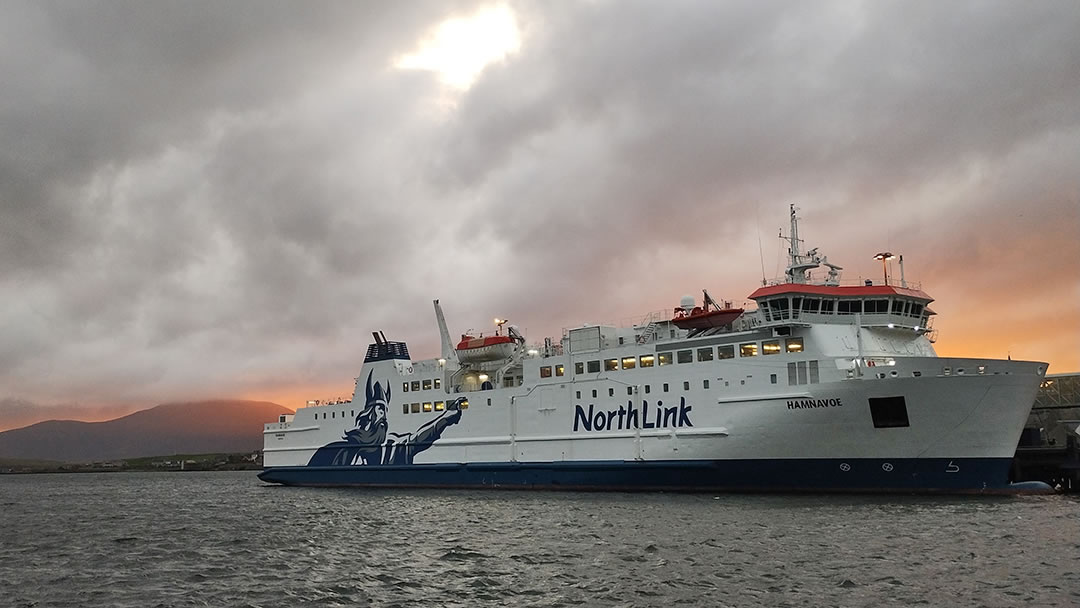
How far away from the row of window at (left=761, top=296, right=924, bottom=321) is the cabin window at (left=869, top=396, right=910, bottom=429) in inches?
172

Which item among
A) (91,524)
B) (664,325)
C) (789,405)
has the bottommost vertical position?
(91,524)

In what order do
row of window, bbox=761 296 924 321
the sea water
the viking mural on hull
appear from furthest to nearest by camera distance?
1. the viking mural on hull
2. row of window, bbox=761 296 924 321
3. the sea water

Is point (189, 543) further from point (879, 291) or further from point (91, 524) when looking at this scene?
point (879, 291)

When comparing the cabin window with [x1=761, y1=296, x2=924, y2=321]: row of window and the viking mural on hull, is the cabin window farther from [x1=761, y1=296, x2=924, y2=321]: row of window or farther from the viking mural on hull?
the viking mural on hull

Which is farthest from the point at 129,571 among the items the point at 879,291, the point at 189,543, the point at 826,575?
the point at 879,291

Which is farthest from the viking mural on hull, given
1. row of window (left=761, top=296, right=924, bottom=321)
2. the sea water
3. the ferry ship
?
row of window (left=761, top=296, right=924, bottom=321)

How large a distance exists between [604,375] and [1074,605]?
69.5 ft

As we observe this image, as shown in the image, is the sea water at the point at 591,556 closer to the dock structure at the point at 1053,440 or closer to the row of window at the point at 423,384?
the dock structure at the point at 1053,440

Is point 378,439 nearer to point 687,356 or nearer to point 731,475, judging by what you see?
point 687,356

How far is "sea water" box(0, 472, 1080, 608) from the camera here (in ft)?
44.3

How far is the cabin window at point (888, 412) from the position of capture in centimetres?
2486

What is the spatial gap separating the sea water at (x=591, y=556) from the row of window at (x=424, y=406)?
33.0 feet

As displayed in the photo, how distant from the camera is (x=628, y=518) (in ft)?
75.6

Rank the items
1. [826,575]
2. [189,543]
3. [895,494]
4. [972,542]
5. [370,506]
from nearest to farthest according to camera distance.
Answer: [826,575] < [972,542] < [189,543] < [895,494] < [370,506]
